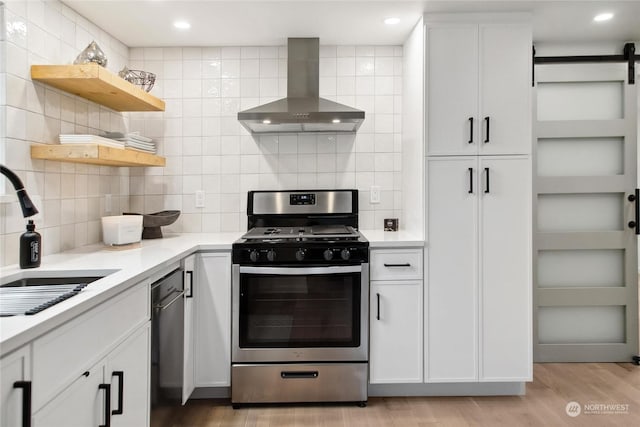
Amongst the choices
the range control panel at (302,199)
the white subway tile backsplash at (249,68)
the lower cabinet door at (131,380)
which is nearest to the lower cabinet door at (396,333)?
the range control panel at (302,199)

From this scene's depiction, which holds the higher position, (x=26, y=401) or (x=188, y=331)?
(x=26, y=401)

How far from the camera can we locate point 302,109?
258 centimetres

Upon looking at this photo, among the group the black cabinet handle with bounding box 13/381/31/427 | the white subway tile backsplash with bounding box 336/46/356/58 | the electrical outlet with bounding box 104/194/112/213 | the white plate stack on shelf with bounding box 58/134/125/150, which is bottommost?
the black cabinet handle with bounding box 13/381/31/427

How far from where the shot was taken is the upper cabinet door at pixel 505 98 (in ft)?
8.14

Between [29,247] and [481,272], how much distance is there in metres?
2.29

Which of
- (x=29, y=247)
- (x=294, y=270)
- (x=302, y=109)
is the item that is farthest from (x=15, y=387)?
(x=302, y=109)

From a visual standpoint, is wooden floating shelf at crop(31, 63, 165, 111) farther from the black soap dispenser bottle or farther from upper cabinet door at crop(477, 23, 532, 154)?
upper cabinet door at crop(477, 23, 532, 154)

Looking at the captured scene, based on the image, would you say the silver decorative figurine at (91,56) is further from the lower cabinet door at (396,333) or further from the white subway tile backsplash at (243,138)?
the lower cabinet door at (396,333)

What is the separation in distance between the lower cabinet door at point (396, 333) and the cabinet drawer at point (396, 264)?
4cm

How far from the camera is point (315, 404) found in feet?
8.11

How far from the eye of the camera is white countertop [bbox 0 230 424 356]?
1021 millimetres

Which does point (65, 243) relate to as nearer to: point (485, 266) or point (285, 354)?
point (285, 354)

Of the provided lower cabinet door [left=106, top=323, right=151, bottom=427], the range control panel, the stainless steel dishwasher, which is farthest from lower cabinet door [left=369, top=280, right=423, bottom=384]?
lower cabinet door [left=106, top=323, right=151, bottom=427]

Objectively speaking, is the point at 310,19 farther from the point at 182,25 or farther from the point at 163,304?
the point at 163,304
